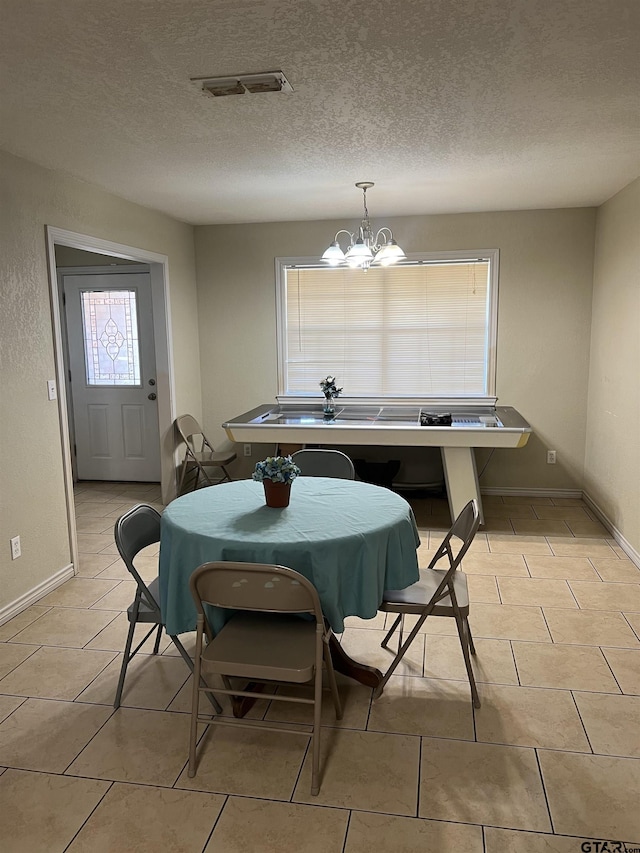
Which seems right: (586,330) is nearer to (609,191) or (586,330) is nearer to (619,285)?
(619,285)

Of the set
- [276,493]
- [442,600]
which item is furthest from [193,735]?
[442,600]

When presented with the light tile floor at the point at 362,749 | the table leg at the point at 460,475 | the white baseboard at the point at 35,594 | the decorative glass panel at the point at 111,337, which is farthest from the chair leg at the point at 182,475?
the table leg at the point at 460,475

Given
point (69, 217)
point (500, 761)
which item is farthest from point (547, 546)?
point (69, 217)

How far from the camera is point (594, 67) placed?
223cm

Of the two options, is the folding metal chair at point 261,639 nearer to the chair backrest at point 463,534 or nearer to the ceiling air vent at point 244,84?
the chair backrest at point 463,534

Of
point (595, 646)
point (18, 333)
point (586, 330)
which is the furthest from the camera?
point (586, 330)

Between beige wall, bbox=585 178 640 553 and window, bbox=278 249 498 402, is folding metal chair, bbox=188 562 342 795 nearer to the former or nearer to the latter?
beige wall, bbox=585 178 640 553

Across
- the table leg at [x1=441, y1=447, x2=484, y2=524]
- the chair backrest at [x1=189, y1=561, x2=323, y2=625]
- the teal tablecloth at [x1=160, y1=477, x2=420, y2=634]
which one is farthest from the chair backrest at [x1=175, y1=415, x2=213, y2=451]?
the chair backrest at [x1=189, y1=561, x2=323, y2=625]

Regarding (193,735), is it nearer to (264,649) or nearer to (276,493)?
(264,649)

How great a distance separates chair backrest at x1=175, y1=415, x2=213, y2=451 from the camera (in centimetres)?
530

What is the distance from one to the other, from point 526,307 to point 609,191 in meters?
1.09

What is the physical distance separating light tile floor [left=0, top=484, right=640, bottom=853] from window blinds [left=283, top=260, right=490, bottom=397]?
2474 millimetres

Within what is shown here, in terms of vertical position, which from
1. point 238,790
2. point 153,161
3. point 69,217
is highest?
point 153,161

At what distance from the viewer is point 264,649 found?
82.3 inches
